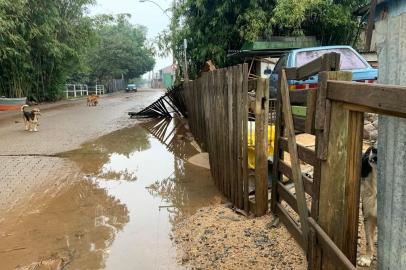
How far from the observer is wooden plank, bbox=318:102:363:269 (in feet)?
8.80

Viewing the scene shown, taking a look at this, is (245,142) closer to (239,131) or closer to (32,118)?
(239,131)

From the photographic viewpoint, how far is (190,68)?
22172mm

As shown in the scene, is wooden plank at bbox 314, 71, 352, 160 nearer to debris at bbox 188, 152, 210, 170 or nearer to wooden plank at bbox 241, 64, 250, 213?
wooden plank at bbox 241, 64, 250, 213

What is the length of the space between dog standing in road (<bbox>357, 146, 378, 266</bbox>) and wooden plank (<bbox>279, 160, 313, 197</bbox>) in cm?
43

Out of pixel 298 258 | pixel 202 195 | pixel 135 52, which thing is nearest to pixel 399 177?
pixel 298 258

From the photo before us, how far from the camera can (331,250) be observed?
2680 millimetres

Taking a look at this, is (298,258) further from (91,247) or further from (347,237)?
(91,247)

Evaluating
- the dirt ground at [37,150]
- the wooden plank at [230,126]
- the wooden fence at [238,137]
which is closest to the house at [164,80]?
the dirt ground at [37,150]

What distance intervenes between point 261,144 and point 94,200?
9.91ft

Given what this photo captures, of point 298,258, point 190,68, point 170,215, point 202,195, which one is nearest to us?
point 298,258

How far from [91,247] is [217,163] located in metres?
2.81

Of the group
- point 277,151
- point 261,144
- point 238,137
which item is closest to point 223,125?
point 238,137

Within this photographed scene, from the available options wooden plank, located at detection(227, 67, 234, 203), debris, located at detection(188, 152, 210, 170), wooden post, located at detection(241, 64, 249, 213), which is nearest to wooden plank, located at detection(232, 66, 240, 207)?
wooden plank, located at detection(227, 67, 234, 203)

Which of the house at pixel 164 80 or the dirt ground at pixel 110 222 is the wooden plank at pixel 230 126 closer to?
the dirt ground at pixel 110 222
